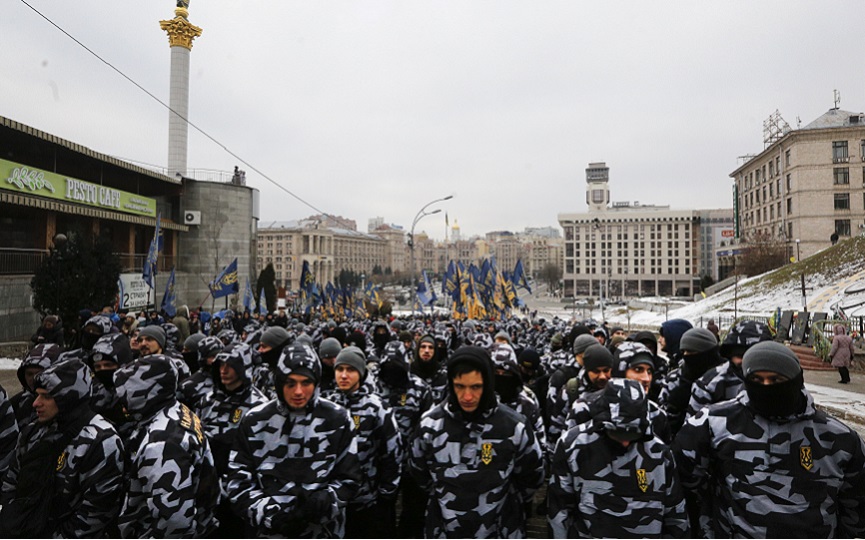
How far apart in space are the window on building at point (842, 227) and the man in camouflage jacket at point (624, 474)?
58840 millimetres

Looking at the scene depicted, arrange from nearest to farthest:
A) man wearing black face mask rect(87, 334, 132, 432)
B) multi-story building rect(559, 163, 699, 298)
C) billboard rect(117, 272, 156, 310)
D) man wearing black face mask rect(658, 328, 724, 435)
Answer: man wearing black face mask rect(87, 334, 132, 432) → man wearing black face mask rect(658, 328, 724, 435) → billboard rect(117, 272, 156, 310) → multi-story building rect(559, 163, 699, 298)

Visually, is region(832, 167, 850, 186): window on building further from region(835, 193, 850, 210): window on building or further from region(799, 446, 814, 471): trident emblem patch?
region(799, 446, 814, 471): trident emblem patch

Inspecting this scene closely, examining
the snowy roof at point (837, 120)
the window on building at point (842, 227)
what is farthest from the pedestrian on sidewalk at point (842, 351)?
the snowy roof at point (837, 120)

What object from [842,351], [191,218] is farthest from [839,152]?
[191,218]

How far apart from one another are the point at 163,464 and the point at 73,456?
0.55 metres

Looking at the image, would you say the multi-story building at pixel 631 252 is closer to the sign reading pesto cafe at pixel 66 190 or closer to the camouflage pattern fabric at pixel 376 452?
the sign reading pesto cafe at pixel 66 190

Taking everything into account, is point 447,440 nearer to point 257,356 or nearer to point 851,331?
point 257,356

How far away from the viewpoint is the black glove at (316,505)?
2701 mm

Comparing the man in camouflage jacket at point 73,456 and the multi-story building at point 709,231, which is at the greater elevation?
the multi-story building at point 709,231

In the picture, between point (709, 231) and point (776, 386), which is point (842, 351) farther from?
point (709, 231)

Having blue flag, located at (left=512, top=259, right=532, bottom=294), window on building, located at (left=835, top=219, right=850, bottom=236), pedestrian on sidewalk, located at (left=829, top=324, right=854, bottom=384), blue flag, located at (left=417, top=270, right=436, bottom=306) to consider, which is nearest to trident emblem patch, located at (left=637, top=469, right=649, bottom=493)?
pedestrian on sidewalk, located at (left=829, top=324, right=854, bottom=384)

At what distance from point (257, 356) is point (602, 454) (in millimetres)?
5284

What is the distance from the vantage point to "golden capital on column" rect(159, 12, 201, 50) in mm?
44306

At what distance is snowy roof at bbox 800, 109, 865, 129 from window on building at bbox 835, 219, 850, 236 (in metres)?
9.85
